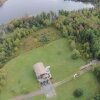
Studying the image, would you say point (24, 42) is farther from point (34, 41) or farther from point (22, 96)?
point (22, 96)

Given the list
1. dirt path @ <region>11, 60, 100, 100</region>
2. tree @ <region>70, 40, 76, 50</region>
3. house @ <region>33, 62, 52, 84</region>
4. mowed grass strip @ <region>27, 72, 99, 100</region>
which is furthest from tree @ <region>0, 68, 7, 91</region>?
tree @ <region>70, 40, 76, 50</region>

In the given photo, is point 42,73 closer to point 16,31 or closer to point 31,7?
point 16,31

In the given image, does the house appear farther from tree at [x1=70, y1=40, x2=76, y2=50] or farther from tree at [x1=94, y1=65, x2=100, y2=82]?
tree at [x1=94, y1=65, x2=100, y2=82]

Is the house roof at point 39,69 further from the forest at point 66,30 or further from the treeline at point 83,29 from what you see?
the treeline at point 83,29

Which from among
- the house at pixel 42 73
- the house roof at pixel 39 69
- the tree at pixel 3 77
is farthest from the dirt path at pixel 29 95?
the tree at pixel 3 77

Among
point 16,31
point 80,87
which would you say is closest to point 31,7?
point 16,31

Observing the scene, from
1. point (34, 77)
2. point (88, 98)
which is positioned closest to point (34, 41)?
point (34, 77)
